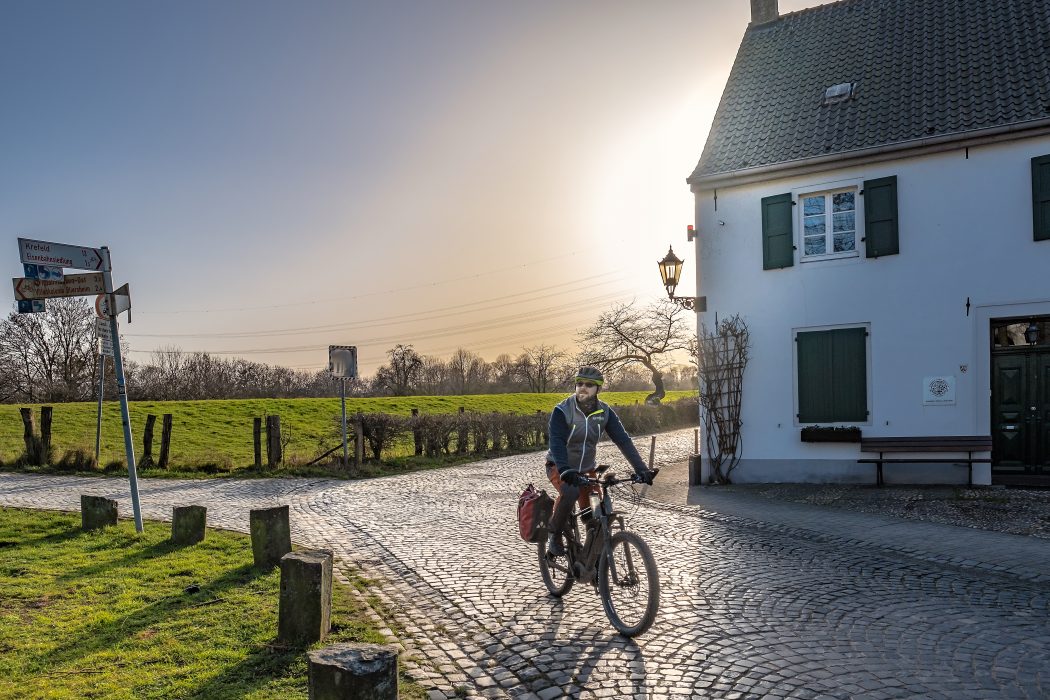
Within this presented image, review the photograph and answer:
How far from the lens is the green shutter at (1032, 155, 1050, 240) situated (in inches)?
477

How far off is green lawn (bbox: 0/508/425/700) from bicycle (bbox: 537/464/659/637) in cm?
162

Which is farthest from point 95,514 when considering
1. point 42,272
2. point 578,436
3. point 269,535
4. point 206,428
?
point 206,428

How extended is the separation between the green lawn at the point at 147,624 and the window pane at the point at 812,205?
447 inches

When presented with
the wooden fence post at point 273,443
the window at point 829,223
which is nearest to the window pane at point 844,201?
the window at point 829,223

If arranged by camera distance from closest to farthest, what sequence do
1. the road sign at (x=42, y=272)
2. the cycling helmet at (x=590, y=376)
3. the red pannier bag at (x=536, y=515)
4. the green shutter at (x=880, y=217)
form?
1. the cycling helmet at (x=590, y=376)
2. the red pannier bag at (x=536, y=515)
3. the road sign at (x=42, y=272)
4. the green shutter at (x=880, y=217)

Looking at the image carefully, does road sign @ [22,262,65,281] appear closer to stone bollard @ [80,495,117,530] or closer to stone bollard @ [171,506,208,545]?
stone bollard @ [80,495,117,530]

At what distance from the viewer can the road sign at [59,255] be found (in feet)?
28.6

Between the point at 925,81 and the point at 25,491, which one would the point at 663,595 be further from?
the point at 25,491

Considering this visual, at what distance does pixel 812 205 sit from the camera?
13992 millimetres

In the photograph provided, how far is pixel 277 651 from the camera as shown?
487 centimetres

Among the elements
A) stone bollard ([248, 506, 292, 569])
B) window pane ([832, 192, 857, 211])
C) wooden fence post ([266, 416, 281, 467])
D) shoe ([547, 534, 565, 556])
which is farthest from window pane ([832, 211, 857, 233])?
wooden fence post ([266, 416, 281, 467])

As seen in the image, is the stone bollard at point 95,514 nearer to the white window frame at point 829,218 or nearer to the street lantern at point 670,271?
the street lantern at point 670,271

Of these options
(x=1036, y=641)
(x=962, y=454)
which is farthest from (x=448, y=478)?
(x=1036, y=641)

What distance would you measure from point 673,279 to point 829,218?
3108 millimetres
